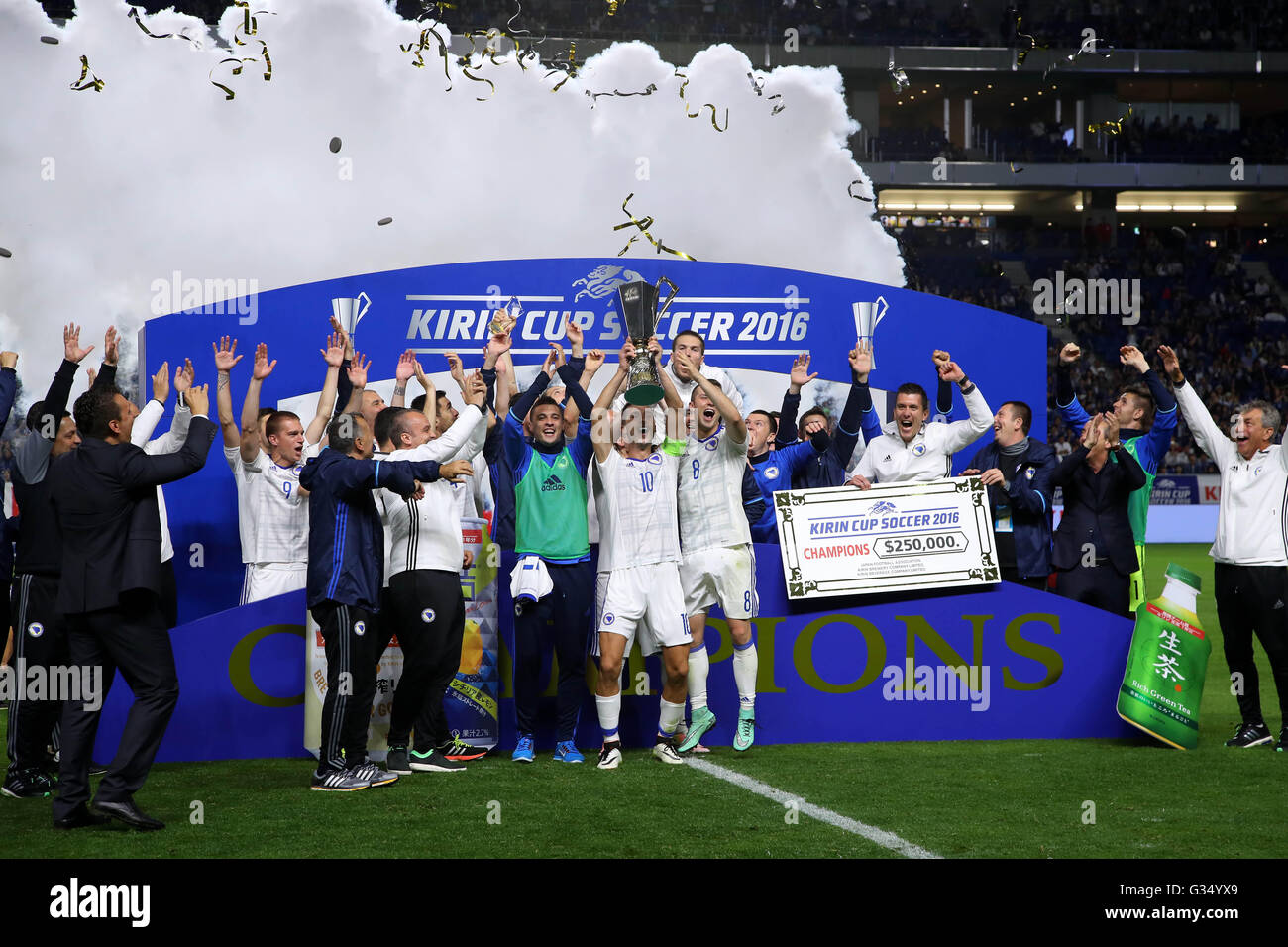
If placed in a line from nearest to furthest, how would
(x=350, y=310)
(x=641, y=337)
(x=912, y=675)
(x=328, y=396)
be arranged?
(x=328, y=396) < (x=641, y=337) < (x=912, y=675) < (x=350, y=310)

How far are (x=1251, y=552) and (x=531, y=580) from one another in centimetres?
419

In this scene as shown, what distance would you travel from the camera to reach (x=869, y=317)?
9.62 meters

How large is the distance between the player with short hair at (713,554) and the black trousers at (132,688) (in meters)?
2.93

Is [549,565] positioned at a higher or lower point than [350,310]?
lower

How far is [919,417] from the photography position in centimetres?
855

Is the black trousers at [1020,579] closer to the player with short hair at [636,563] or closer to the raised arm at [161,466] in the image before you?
the player with short hair at [636,563]

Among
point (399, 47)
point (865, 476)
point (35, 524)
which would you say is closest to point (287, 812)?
point (35, 524)

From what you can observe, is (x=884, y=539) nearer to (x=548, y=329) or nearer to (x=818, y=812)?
(x=818, y=812)

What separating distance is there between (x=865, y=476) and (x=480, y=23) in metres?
26.2

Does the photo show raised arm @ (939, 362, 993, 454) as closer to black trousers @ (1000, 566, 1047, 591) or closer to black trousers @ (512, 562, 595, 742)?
black trousers @ (1000, 566, 1047, 591)

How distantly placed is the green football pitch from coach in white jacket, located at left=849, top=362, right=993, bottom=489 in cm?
187

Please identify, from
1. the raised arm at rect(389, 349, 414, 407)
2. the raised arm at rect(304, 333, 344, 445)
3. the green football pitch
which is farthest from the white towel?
the raised arm at rect(389, 349, 414, 407)

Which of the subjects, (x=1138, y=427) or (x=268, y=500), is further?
(x=1138, y=427)

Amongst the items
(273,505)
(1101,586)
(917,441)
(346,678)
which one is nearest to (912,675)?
(1101,586)
